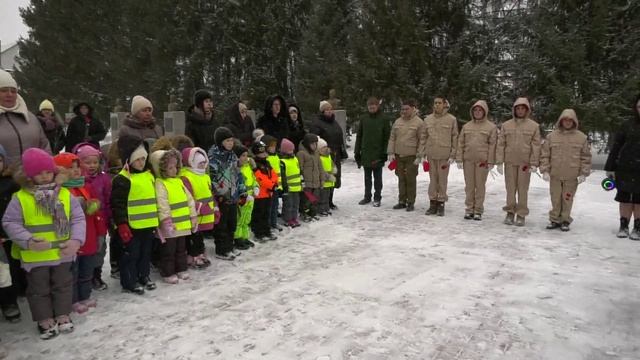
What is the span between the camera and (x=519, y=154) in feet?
25.2

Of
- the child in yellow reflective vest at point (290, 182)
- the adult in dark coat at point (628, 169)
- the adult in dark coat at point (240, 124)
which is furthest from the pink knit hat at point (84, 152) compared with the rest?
the adult in dark coat at point (628, 169)

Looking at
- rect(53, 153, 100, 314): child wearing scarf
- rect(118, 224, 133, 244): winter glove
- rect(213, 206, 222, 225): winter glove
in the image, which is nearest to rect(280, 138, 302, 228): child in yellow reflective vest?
rect(213, 206, 222, 225): winter glove

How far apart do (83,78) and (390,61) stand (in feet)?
66.7

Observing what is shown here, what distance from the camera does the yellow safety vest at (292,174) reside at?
747 centimetres

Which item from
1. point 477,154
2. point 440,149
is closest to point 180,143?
point 440,149

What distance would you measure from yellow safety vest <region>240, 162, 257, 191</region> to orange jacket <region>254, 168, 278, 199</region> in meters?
0.27

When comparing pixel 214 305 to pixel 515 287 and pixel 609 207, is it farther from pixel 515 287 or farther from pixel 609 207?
pixel 609 207

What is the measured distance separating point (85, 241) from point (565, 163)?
266 inches

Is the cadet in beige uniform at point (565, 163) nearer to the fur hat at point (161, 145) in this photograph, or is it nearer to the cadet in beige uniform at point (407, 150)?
the cadet in beige uniform at point (407, 150)

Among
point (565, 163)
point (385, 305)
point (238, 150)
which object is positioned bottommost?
point (385, 305)

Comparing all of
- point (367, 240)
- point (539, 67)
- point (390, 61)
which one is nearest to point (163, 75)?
point (390, 61)

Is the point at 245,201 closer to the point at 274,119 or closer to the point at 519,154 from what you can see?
the point at 274,119

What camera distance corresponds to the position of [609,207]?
8.88 meters

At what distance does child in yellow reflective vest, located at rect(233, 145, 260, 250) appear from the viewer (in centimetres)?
626
